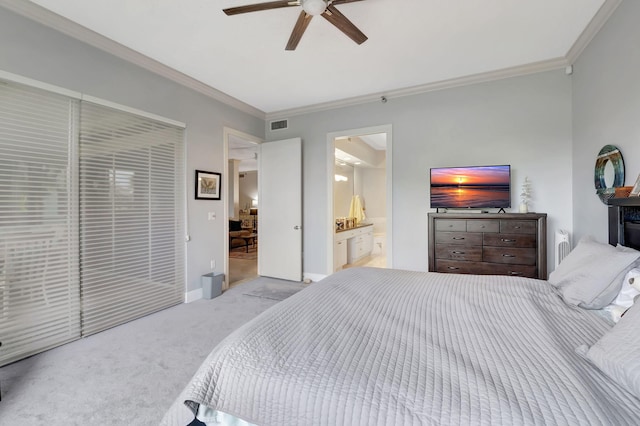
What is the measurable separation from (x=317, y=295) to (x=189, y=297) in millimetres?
2591

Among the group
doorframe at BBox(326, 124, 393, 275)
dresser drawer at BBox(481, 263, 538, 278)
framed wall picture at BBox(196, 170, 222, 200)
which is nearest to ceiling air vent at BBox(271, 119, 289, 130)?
doorframe at BBox(326, 124, 393, 275)

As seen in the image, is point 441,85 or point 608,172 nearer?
point 608,172

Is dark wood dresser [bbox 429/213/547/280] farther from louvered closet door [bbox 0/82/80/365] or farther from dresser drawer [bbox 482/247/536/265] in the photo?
louvered closet door [bbox 0/82/80/365]

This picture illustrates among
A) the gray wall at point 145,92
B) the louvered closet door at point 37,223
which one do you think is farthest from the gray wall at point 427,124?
the louvered closet door at point 37,223

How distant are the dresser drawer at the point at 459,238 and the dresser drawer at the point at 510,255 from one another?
0.12 metres

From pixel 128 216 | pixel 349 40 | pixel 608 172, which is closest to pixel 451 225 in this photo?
pixel 608 172

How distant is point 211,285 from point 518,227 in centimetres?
368

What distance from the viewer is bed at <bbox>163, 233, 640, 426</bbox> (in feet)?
2.40

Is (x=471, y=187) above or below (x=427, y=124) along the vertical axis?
below

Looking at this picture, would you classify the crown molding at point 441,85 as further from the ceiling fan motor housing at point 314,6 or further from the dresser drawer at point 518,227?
the ceiling fan motor housing at point 314,6

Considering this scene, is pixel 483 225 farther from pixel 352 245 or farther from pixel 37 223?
pixel 37 223

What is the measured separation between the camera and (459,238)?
3.08 metres

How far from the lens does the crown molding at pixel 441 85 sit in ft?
10.0

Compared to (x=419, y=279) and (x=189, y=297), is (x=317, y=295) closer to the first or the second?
(x=419, y=279)
